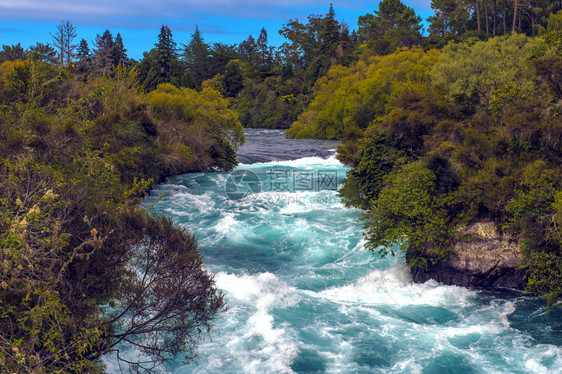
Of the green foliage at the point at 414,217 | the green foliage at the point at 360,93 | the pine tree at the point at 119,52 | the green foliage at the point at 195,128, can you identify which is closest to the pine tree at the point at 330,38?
the green foliage at the point at 360,93

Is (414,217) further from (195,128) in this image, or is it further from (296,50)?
(296,50)

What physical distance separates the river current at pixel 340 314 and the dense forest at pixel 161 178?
0.85 m

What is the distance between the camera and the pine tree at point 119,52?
74438 mm

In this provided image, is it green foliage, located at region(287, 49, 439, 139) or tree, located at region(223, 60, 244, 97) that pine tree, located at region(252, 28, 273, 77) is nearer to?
tree, located at region(223, 60, 244, 97)

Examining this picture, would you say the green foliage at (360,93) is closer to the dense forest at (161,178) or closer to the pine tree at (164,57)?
the dense forest at (161,178)

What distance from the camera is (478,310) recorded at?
12.0 m

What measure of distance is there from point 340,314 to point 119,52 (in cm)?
7428

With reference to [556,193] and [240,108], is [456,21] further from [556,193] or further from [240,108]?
[556,193]

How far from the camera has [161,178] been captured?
27.2 metres

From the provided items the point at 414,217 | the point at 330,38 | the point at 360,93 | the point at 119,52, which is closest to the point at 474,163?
the point at 414,217

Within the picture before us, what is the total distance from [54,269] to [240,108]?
2784 inches

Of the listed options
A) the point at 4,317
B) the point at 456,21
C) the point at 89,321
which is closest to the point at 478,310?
the point at 89,321

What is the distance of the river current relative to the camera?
1012 cm

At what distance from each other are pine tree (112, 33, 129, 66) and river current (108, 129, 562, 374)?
62049mm
